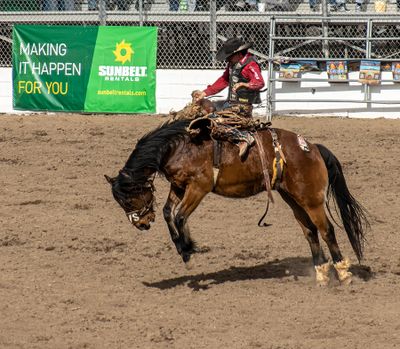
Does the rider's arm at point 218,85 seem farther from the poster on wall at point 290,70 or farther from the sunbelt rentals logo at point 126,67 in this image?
the sunbelt rentals logo at point 126,67

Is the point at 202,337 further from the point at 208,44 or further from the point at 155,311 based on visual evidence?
the point at 208,44

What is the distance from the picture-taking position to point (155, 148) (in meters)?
7.67

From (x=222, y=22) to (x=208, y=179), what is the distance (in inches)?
415

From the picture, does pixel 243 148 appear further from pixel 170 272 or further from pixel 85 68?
pixel 85 68

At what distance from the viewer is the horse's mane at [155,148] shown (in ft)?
25.1

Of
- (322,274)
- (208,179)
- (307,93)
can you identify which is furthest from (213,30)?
(322,274)

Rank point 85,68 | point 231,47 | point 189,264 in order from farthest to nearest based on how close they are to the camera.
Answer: point 85,68 → point 231,47 → point 189,264

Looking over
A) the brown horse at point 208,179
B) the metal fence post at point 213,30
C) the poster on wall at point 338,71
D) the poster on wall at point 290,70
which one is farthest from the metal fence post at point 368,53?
the brown horse at point 208,179

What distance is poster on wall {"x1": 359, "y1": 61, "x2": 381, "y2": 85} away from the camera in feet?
52.4

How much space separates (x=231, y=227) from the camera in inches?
392

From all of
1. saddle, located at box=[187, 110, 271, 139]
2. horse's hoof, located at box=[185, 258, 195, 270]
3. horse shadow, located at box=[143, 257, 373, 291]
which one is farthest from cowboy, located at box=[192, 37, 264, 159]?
horse's hoof, located at box=[185, 258, 195, 270]

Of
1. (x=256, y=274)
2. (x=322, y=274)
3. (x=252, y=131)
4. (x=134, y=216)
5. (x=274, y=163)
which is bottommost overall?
(x=256, y=274)

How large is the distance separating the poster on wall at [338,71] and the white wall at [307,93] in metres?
0.17

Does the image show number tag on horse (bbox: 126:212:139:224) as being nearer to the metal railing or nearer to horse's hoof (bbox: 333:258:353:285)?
horse's hoof (bbox: 333:258:353:285)
